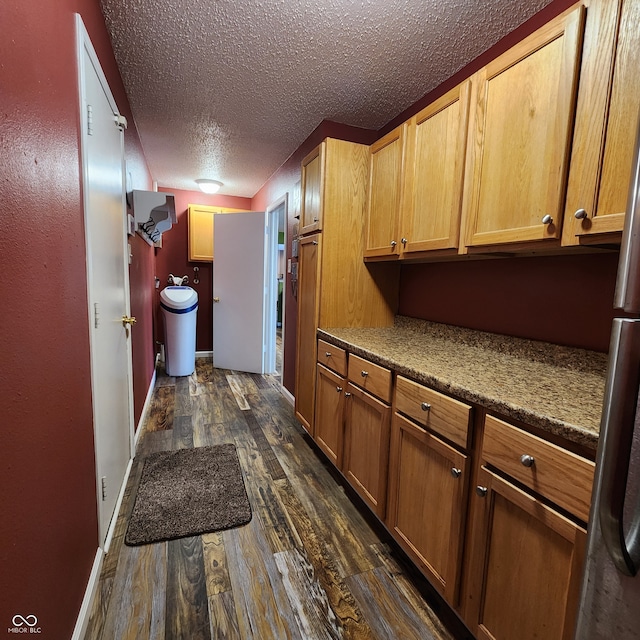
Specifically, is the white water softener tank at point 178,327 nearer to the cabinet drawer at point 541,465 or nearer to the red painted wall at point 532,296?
the red painted wall at point 532,296

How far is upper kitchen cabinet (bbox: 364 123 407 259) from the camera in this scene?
1.91 m

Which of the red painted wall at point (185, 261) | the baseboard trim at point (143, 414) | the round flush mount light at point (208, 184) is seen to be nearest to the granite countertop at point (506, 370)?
the baseboard trim at point (143, 414)

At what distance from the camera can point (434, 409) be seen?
120 cm

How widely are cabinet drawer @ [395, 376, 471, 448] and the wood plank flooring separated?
2.29 ft

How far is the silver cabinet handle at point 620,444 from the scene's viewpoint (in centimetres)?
46

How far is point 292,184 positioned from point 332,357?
205 cm

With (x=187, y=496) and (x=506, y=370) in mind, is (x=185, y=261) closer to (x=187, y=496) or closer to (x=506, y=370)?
(x=187, y=496)

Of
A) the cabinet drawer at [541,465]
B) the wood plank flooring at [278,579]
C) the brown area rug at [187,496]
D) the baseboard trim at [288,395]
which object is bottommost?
the wood plank flooring at [278,579]

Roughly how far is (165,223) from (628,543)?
318 cm

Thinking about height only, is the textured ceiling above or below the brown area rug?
above

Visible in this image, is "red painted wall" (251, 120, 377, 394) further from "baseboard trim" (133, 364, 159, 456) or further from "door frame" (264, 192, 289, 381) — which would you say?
"baseboard trim" (133, 364, 159, 456)

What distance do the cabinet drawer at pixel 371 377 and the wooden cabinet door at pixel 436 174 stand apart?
650 millimetres

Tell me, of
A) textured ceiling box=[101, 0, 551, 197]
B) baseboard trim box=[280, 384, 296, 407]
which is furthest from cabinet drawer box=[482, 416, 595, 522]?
baseboard trim box=[280, 384, 296, 407]

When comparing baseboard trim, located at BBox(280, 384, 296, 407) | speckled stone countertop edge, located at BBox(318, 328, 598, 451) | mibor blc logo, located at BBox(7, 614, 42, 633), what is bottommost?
baseboard trim, located at BBox(280, 384, 296, 407)
